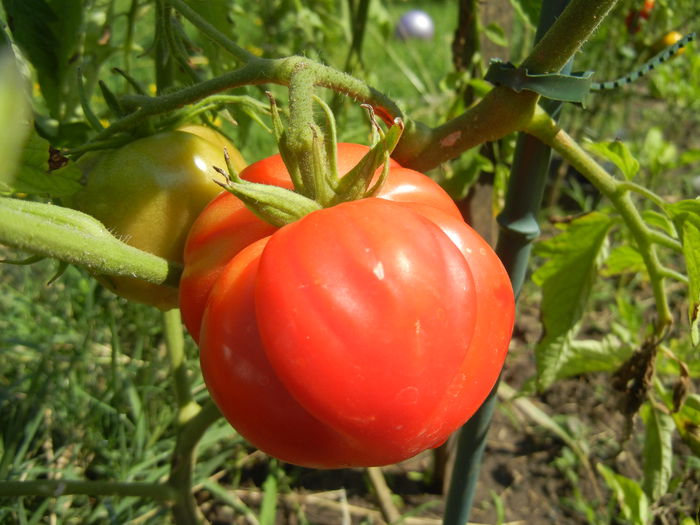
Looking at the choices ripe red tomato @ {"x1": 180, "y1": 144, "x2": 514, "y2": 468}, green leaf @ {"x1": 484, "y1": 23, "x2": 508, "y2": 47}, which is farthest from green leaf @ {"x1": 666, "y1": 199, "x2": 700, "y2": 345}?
green leaf @ {"x1": 484, "y1": 23, "x2": 508, "y2": 47}

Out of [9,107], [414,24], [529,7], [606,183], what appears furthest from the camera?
[414,24]

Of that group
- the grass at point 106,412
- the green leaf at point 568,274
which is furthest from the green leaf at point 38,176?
the green leaf at point 568,274

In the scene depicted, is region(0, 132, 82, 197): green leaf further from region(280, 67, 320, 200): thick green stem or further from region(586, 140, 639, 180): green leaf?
region(586, 140, 639, 180): green leaf

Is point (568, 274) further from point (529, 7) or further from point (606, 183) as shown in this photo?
point (529, 7)

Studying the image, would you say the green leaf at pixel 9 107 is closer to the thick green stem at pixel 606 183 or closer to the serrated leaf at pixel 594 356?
the thick green stem at pixel 606 183

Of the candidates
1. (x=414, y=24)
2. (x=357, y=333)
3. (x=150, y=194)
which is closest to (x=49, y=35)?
(x=150, y=194)
